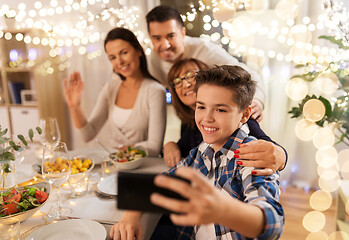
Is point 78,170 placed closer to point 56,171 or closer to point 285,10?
point 56,171

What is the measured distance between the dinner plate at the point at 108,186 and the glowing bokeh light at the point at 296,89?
5.88 feet

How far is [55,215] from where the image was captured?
34.1 inches

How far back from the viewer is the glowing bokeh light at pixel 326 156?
7.16 ft

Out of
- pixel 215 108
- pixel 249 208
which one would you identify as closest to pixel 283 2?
pixel 215 108

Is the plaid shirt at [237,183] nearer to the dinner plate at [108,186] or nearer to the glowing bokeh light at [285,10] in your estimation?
the dinner plate at [108,186]

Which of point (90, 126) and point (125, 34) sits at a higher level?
point (125, 34)

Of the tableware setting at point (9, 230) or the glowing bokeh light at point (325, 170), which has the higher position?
the tableware setting at point (9, 230)

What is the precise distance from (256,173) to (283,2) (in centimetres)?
192

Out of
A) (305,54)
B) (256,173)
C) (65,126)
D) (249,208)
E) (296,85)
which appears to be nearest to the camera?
(249,208)

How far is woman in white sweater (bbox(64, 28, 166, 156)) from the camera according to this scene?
1.62 metres

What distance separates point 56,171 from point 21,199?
0.13 metres

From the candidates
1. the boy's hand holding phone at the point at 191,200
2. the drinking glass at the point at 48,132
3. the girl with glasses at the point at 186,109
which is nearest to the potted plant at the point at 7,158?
the drinking glass at the point at 48,132

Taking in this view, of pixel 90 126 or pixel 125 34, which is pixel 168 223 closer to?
pixel 90 126

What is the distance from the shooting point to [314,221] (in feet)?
6.12
